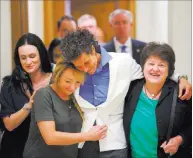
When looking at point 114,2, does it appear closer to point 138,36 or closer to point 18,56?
point 138,36

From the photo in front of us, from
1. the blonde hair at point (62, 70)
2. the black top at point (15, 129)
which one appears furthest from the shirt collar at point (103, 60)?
the black top at point (15, 129)

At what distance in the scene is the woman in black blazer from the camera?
6.32 ft

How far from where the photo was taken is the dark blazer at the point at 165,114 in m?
1.93

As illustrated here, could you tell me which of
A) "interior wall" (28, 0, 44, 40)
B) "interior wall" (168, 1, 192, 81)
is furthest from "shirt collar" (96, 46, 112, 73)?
"interior wall" (28, 0, 44, 40)

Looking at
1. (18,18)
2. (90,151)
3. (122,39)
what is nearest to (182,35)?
(122,39)

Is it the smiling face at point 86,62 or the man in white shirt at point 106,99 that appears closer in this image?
the smiling face at point 86,62

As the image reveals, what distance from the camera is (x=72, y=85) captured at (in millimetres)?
1771

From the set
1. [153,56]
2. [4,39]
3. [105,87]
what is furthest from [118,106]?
[4,39]

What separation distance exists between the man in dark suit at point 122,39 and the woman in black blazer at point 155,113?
1.05 metres

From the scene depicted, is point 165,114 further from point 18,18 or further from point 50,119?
point 18,18

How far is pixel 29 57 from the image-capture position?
6.78ft

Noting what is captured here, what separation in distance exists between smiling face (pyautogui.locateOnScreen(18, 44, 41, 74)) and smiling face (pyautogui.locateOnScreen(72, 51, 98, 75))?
398 mm

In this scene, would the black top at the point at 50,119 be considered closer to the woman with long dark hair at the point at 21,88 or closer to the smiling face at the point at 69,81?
the smiling face at the point at 69,81

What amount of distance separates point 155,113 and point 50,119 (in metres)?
0.60
